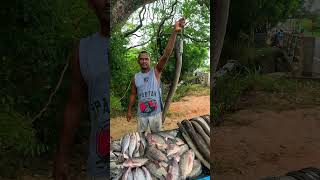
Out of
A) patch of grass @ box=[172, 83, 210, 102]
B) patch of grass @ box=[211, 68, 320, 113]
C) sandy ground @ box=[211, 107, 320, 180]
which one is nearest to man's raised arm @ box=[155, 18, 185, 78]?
patch of grass @ box=[172, 83, 210, 102]

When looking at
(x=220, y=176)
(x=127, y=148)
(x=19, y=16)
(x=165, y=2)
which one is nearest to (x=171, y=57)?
(x=165, y=2)

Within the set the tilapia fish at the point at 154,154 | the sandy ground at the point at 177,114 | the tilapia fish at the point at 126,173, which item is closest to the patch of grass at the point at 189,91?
the sandy ground at the point at 177,114

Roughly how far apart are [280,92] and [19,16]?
2980mm

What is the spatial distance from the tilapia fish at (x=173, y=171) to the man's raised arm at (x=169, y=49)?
2.01 ft

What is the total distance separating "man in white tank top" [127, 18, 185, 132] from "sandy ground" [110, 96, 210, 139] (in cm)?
5

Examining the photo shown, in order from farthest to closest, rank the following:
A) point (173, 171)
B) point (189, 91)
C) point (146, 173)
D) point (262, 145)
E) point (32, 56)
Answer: point (262, 145), point (32, 56), point (189, 91), point (173, 171), point (146, 173)

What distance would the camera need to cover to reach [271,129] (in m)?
5.31

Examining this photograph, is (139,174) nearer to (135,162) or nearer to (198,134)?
(135,162)

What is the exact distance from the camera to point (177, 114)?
3445 mm

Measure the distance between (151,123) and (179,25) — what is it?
684mm

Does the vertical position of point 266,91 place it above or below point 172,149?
above

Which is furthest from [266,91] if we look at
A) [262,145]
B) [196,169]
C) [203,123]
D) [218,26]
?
[196,169]

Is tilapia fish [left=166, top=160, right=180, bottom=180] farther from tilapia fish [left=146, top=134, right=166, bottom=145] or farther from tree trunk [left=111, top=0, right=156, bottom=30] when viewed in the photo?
tree trunk [left=111, top=0, right=156, bottom=30]

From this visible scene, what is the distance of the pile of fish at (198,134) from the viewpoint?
349cm
